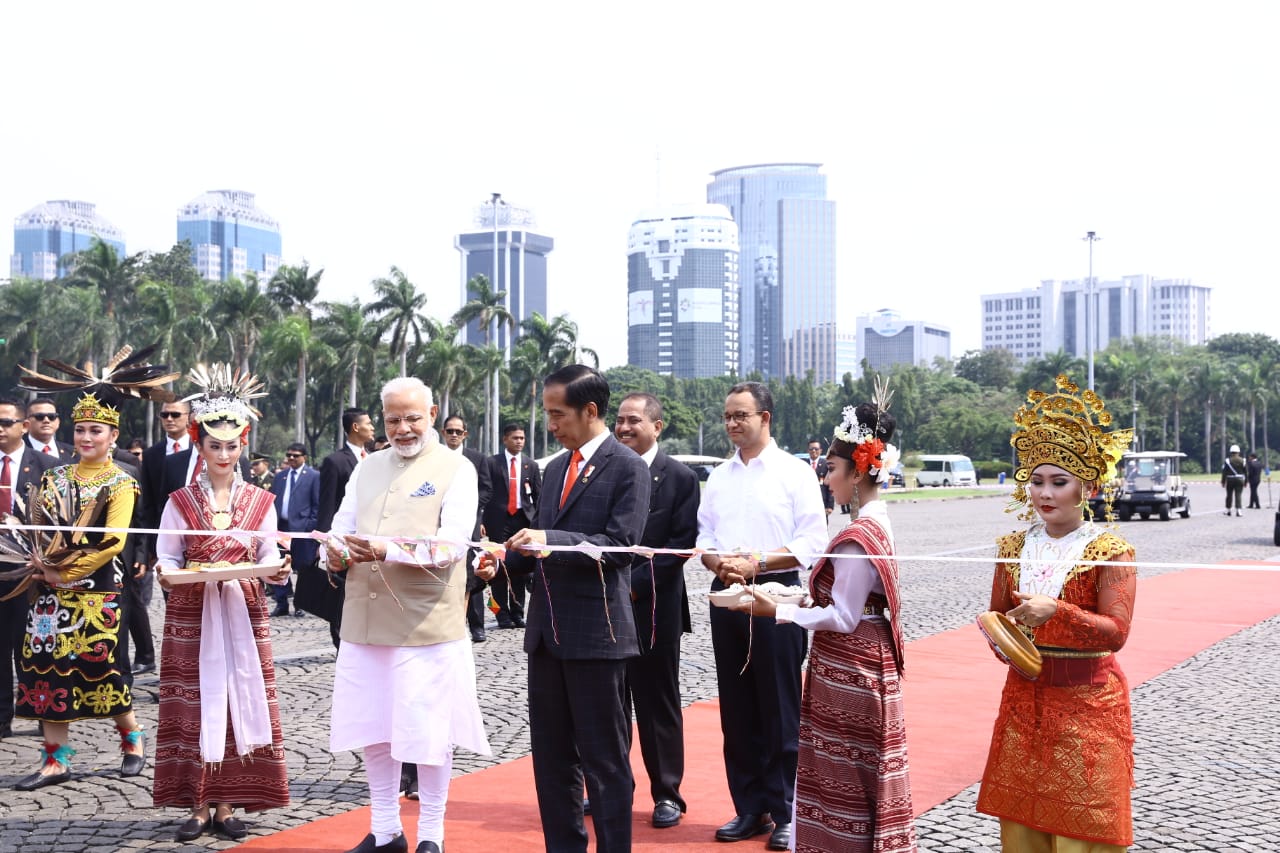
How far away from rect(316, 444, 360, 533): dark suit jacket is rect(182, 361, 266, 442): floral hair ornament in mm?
1451

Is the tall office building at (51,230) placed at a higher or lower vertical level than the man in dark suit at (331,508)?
higher

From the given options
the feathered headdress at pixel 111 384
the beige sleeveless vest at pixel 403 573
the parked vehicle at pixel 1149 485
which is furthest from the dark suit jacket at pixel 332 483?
the parked vehicle at pixel 1149 485

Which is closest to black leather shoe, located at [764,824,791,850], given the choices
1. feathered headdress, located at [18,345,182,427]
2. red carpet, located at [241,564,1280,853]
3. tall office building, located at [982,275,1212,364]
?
red carpet, located at [241,564,1280,853]

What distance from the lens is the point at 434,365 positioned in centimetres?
5303

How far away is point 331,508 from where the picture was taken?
7.41m

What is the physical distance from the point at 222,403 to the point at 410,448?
128 centimetres

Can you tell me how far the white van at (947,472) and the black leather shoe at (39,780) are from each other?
5431 cm

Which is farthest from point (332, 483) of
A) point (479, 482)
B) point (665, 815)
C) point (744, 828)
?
point (744, 828)

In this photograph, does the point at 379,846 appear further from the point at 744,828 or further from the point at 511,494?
the point at 511,494

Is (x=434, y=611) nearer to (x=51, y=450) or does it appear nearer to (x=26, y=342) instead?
(x=51, y=450)

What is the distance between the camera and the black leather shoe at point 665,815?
203 inches

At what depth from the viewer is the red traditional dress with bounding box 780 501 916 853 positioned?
3.86m

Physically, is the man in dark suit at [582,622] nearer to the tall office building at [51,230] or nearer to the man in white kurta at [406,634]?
the man in white kurta at [406,634]

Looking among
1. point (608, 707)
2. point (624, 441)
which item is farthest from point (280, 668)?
point (608, 707)
